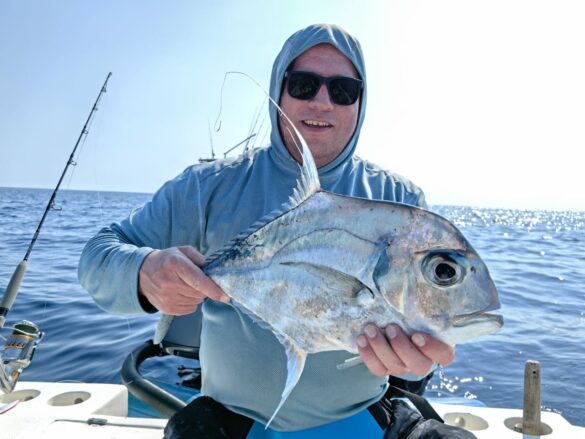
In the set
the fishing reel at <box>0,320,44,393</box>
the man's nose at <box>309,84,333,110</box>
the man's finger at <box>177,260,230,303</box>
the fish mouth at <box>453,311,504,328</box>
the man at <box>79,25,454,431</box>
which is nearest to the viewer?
the fish mouth at <box>453,311,504,328</box>

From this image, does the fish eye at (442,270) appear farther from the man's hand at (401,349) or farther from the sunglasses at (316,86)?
the sunglasses at (316,86)

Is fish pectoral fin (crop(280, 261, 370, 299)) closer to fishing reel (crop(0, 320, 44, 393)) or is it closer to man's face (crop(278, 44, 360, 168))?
man's face (crop(278, 44, 360, 168))

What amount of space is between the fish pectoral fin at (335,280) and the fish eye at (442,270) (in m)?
0.23

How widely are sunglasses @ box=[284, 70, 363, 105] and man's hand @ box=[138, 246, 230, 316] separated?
1210 millimetres

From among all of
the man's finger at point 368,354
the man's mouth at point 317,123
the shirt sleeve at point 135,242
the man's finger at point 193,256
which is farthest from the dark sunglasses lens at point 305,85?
the man's finger at point 368,354

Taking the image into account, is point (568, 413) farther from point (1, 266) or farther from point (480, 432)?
point (1, 266)

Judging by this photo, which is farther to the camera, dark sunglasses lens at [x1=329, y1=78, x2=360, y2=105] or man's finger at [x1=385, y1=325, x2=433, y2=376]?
dark sunglasses lens at [x1=329, y1=78, x2=360, y2=105]

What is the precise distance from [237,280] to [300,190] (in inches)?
18.5

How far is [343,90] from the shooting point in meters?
2.65

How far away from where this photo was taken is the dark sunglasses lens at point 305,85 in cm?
262

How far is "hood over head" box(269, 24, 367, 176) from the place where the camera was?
2.67 m

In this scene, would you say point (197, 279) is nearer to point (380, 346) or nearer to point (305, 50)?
point (380, 346)

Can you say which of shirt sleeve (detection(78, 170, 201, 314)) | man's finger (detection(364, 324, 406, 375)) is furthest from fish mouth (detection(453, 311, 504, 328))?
shirt sleeve (detection(78, 170, 201, 314))

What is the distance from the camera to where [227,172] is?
2.65m
